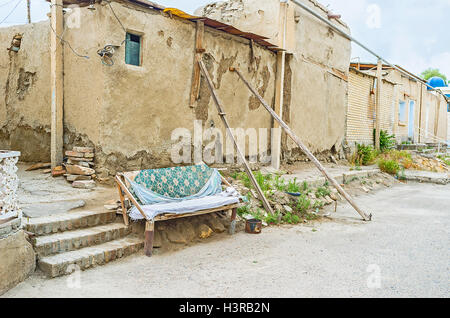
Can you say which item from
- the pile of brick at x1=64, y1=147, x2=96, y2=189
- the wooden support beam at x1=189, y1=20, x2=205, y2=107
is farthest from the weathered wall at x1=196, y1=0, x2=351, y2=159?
the pile of brick at x1=64, y1=147, x2=96, y2=189

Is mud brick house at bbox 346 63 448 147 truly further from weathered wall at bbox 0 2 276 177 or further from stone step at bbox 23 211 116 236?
stone step at bbox 23 211 116 236

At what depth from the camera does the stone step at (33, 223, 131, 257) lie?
155 inches

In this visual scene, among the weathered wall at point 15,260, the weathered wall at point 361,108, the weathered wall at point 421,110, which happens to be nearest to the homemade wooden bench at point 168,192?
the weathered wall at point 15,260

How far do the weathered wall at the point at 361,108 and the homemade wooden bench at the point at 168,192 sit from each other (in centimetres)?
773

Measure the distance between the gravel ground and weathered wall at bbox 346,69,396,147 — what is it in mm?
6691

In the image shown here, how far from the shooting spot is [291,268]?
13.6 feet

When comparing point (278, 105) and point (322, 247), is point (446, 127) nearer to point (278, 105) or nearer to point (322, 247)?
point (278, 105)

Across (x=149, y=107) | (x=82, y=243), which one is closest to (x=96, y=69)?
(x=149, y=107)

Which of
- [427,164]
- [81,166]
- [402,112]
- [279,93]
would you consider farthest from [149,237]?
[402,112]

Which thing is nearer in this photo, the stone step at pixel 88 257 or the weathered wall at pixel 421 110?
the stone step at pixel 88 257

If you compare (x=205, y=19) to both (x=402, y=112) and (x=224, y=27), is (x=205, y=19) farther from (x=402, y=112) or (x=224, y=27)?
(x=402, y=112)

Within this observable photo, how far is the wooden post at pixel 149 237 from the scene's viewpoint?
4336mm

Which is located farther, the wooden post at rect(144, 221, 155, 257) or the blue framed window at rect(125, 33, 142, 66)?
the blue framed window at rect(125, 33, 142, 66)

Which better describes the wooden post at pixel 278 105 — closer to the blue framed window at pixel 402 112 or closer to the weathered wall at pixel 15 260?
the weathered wall at pixel 15 260
